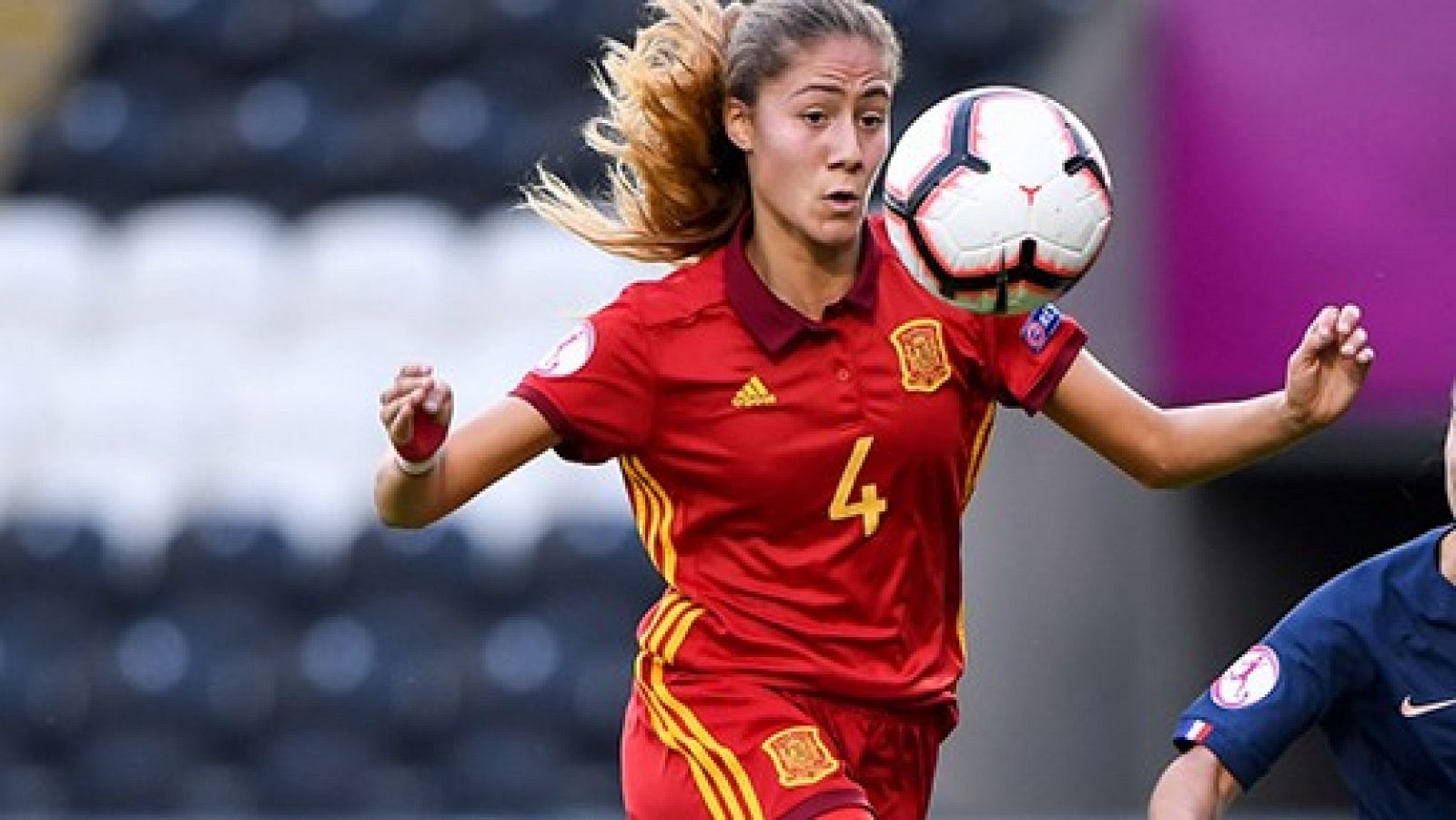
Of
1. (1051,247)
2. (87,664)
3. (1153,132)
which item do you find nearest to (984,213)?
(1051,247)

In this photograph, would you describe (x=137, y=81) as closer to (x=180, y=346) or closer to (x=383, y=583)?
(x=180, y=346)

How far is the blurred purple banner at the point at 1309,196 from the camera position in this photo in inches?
314

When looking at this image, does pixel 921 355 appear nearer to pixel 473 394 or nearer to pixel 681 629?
pixel 681 629

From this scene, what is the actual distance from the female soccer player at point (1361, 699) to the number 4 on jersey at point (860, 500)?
0.54m

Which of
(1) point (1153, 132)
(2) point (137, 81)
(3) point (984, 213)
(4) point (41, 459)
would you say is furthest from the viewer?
(2) point (137, 81)

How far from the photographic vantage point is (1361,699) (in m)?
4.68

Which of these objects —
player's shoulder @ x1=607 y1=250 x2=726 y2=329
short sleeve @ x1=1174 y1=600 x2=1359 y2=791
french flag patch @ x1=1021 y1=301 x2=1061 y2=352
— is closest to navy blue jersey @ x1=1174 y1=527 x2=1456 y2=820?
short sleeve @ x1=1174 y1=600 x2=1359 y2=791

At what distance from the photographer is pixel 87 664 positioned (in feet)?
32.3

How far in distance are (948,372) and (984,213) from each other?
0.31m

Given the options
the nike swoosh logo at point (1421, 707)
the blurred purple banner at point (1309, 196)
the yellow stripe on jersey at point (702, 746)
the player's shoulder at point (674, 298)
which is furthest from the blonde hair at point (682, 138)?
the blurred purple banner at point (1309, 196)

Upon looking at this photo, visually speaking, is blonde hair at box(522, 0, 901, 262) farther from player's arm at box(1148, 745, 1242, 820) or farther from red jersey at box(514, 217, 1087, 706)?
player's arm at box(1148, 745, 1242, 820)

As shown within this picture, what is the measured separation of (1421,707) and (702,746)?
1.04m

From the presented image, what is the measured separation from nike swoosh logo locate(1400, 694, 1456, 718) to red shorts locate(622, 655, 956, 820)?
68 centimetres

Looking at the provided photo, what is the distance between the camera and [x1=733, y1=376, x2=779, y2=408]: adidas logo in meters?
4.78
